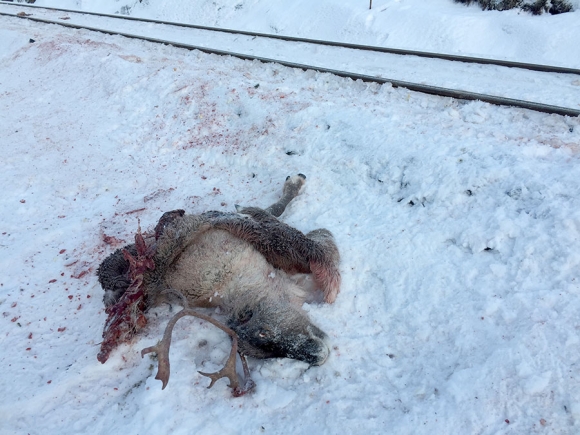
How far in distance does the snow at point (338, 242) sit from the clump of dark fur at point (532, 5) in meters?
7.96

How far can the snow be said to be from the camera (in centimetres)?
293

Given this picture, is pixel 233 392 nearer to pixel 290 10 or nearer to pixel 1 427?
pixel 1 427

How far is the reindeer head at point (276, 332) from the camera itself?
3121 mm

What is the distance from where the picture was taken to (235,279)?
Result: 11.7ft

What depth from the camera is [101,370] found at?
132 inches

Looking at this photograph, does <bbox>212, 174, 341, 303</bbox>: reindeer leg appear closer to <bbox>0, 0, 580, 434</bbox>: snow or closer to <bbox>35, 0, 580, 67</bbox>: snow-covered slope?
<bbox>0, 0, 580, 434</bbox>: snow

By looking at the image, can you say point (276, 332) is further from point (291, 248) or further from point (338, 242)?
point (338, 242)

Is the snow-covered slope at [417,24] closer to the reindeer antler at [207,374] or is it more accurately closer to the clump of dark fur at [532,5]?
the clump of dark fur at [532,5]

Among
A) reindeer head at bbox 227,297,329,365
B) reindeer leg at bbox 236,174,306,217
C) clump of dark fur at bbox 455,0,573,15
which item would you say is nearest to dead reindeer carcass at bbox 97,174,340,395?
reindeer head at bbox 227,297,329,365

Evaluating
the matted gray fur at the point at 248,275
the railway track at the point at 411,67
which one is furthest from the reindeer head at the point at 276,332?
the railway track at the point at 411,67

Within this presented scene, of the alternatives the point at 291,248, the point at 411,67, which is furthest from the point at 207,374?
the point at 411,67

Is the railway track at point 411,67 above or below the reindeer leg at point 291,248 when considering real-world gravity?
above

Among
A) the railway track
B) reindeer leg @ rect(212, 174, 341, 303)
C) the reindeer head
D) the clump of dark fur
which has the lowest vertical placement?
the reindeer head

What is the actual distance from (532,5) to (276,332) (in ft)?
42.6
